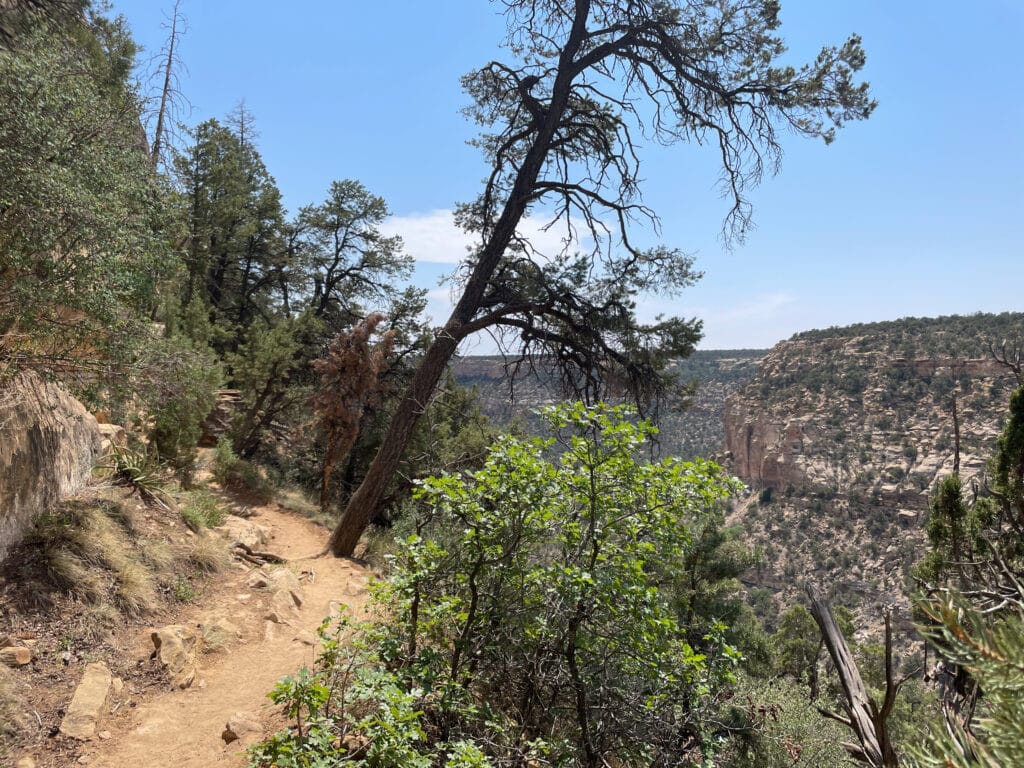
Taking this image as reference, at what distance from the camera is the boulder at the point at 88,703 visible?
3350mm

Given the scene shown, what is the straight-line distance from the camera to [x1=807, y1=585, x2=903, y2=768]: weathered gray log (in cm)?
183

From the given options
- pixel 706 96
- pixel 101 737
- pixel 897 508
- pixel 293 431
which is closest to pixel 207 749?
pixel 101 737

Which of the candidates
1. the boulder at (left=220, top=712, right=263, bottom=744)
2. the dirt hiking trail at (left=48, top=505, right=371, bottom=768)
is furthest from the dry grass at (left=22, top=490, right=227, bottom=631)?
the boulder at (left=220, top=712, right=263, bottom=744)

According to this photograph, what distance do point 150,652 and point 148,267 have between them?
3594mm

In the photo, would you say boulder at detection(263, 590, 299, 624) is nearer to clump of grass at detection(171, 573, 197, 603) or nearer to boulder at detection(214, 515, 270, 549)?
clump of grass at detection(171, 573, 197, 603)

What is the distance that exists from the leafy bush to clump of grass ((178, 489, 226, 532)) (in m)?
4.24

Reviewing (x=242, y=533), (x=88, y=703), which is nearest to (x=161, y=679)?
(x=88, y=703)

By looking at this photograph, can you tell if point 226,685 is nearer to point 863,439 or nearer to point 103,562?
point 103,562

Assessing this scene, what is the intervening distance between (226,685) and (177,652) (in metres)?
0.50

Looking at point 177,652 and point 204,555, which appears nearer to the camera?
point 177,652

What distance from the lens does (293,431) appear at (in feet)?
52.3

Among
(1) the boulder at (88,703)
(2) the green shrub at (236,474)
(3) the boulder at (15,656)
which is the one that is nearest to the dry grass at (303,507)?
(2) the green shrub at (236,474)

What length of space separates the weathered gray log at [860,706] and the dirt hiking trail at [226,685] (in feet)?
10.6

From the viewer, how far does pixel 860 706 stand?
196 cm
